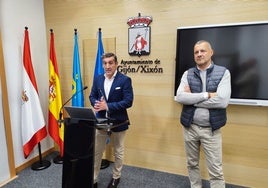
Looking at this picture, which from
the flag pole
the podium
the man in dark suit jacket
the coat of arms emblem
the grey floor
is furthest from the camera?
the flag pole

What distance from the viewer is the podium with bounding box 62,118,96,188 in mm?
2020

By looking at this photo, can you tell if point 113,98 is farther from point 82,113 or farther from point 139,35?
point 139,35

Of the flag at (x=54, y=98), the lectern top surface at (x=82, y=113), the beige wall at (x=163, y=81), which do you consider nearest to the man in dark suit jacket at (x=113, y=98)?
the lectern top surface at (x=82, y=113)

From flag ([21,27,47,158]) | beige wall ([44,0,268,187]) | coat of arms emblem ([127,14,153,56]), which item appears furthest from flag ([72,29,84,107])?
coat of arms emblem ([127,14,153,56])

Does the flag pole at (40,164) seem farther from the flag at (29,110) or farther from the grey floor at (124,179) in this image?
the flag at (29,110)

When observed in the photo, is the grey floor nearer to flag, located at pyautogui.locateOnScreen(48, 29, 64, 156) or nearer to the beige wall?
the beige wall

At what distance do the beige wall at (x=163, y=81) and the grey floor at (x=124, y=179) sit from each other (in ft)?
0.41

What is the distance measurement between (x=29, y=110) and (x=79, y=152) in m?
1.35

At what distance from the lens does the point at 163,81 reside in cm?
287

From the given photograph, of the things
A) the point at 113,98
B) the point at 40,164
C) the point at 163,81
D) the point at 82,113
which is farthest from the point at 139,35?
the point at 40,164

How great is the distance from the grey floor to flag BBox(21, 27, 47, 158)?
1.19 ft

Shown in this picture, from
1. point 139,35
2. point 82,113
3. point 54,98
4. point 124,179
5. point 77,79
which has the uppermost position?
point 139,35

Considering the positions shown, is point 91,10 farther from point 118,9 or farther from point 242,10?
point 242,10

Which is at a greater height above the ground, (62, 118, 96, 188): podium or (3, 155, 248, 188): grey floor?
(62, 118, 96, 188): podium
